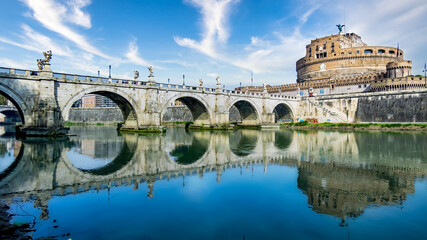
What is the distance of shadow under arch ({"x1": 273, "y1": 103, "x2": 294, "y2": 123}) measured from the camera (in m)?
59.2

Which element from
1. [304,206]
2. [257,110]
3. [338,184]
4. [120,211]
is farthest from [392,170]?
[257,110]

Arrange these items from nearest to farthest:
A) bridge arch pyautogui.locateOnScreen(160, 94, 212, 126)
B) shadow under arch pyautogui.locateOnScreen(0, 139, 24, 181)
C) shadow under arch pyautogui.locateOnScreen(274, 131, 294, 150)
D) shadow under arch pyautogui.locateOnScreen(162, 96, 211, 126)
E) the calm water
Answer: the calm water, shadow under arch pyautogui.locateOnScreen(0, 139, 24, 181), shadow under arch pyautogui.locateOnScreen(274, 131, 294, 150), bridge arch pyautogui.locateOnScreen(160, 94, 212, 126), shadow under arch pyautogui.locateOnScreen(162, 96, 211, 126)

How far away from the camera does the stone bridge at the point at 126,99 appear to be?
25.7 metres

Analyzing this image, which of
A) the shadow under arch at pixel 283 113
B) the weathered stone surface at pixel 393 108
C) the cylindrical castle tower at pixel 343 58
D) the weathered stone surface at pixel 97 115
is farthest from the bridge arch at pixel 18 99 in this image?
the cylindrical castle tower at pixel 343 58

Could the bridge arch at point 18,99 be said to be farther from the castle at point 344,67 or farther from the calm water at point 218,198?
the castle at point 344,67

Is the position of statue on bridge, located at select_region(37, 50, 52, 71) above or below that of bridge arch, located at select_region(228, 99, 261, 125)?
above

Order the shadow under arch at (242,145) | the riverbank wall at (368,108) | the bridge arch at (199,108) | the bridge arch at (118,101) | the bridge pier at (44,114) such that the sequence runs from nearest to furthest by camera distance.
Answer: the shadow under arch at (242,145)
the bridge pier at (44,114)
the bridge arch at (118,101)
the bridge arch at (199,108)
the riverbank wall at (368,108)

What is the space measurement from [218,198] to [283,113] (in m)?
55.9

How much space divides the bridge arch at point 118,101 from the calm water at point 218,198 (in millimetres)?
14624

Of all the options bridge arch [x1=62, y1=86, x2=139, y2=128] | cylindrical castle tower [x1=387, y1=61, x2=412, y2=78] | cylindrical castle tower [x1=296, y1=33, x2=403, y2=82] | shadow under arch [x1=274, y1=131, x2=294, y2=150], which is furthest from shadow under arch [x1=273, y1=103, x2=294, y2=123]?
bridge arch [x1=62, y1=86, x2=139, y2=128]

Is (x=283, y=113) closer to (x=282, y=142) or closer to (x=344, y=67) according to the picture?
(x=344, y=67)

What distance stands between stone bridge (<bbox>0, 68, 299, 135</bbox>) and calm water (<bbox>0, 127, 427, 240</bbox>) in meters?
13.0

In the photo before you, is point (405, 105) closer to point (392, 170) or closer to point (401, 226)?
point (392, 170)

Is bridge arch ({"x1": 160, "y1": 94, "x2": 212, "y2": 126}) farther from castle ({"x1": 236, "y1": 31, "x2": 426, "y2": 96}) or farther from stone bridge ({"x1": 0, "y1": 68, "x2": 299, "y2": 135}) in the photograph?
castle ({"x1": 236, "y1": 31, "x2": 426, "y2": 96})
